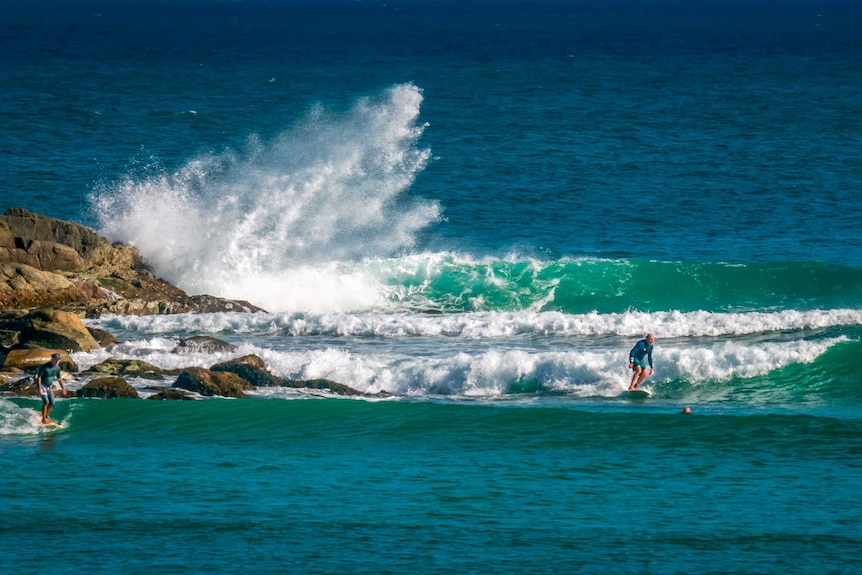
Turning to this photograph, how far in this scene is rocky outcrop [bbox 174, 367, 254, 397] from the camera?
80.7ft

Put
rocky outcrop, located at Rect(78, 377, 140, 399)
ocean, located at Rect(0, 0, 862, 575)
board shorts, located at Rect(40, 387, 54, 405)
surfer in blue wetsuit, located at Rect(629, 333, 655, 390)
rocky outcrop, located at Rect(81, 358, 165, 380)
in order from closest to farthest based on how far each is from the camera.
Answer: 1. ocean, located at Rect(0, 0, 862, 575)
2. board shorts, located at Rect(40, 387, 54, 405)
3. rocky outcrop, located at Rect(78, 377, 140, 399)
4. surfer in blue wetsuit, located at Rect(629, 333, 655, 390)
5. rocky outcrop, located at Rect(81, 358, 165, 380)

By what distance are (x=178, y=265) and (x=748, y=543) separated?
21757mm

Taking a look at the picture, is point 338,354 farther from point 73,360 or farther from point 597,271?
point 597,271

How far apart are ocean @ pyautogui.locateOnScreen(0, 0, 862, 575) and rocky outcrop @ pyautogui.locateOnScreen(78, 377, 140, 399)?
62 centimetres

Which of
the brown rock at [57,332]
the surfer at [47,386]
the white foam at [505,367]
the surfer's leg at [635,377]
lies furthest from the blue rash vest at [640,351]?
the brown rock at [57,332]

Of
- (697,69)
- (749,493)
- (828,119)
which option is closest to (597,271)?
(749,493)

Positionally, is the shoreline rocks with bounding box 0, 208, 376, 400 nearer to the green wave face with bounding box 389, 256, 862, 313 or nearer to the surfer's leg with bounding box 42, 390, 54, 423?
the surfer's leg with bounding box 42, 390, 54, 423

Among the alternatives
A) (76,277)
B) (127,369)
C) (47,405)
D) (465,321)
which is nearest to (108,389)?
(47,405)

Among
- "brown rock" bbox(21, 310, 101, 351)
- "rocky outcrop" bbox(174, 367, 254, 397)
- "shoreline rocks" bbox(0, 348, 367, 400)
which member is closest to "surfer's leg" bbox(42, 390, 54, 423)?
"shoreline rocks" bbox(0, 348, 367, 400)

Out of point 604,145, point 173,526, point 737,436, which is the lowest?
point 173,526

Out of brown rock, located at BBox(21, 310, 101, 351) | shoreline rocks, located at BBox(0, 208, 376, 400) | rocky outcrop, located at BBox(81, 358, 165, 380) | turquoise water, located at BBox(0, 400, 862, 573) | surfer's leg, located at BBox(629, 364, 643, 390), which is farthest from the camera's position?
brown rock, located at BBox(21, 310, 101, 351)

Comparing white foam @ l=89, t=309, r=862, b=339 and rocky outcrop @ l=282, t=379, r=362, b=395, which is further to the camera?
white foam @ l=89, t=309, r=862, b=339

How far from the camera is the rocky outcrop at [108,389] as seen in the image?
2398 cm

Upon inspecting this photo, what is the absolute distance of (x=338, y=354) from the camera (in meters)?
27.2
